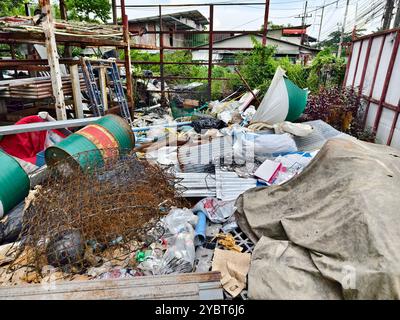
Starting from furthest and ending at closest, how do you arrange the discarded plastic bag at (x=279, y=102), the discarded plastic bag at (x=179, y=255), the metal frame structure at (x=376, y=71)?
1. the discarded plastic bag at (x=279, y=102)
2. the metal frame structure at (x=376, y=71)
3. the discarded plastic bag at (x=179, y=255)

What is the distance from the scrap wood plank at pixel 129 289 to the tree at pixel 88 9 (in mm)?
11375

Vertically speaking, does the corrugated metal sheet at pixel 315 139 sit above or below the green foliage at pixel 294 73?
below

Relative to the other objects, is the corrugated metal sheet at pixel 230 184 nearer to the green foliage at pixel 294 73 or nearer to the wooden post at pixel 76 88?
the wooden post at pixel 76 88

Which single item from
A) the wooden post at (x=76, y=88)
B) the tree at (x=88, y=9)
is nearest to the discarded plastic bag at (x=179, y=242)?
the wooden post at (x=76, y=88)

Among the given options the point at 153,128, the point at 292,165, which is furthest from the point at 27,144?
the point at 292,165

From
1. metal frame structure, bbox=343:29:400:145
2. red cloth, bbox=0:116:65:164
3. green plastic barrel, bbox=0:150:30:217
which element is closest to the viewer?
green plastic barrel, bbox=0:150:30:217

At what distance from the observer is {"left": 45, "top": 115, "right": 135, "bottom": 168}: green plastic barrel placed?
346cm

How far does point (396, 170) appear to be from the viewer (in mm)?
2432

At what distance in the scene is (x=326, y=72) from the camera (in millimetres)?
8359

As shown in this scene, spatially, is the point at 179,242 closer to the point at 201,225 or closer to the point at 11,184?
the point at 201,225

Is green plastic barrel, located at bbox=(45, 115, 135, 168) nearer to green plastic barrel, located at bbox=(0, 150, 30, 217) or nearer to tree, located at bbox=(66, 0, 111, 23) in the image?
green plastic barrel, located at bbox=(0, 150, 30, 217)

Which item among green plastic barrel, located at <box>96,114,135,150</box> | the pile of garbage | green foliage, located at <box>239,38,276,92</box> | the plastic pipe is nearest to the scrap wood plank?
the pile of garbage

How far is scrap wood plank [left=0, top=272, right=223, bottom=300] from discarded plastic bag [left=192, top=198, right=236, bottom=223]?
99cm

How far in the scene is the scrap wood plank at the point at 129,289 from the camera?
200cm
